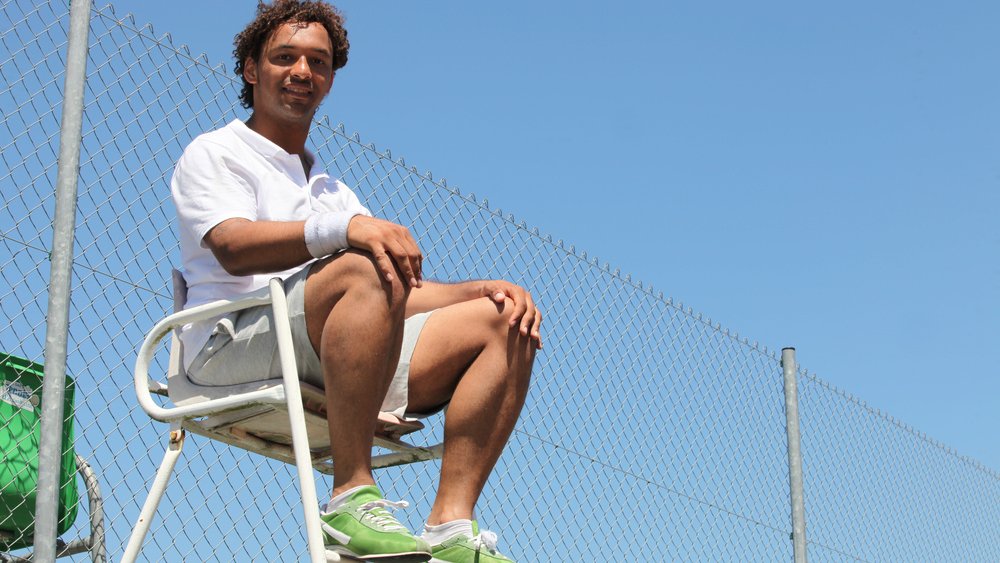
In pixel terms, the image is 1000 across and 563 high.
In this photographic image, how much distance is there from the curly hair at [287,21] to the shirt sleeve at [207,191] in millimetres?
334

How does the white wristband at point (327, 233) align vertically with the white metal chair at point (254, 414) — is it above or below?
above

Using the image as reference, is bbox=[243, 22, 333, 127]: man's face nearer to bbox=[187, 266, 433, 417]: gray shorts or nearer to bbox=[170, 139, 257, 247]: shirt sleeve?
bbox=[170, 139, 257, 247]: shirt sleeve

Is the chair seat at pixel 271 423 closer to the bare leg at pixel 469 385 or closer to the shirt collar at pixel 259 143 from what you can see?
the bare leg at pixel 469 385

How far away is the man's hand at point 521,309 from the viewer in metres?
2.60

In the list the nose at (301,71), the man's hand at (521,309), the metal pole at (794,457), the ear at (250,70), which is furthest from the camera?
the metal pole at (794,457)

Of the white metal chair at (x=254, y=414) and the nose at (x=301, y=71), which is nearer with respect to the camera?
the white metal chair at (x=254, y=414)

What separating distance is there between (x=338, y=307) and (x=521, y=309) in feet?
1.45

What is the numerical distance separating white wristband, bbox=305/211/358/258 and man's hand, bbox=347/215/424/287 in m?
0.01

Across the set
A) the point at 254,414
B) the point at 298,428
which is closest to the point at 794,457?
the point at 254,414

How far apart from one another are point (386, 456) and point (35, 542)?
0.70m

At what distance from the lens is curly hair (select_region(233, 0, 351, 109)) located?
2830 millimetres

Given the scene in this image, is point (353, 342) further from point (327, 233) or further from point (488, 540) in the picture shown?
point (488, 540)

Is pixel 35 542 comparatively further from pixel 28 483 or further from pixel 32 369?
pixel 32 369

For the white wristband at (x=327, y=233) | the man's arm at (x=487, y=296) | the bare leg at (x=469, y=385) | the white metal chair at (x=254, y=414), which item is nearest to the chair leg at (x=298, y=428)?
the white metal chair at (x=254, y=414)
